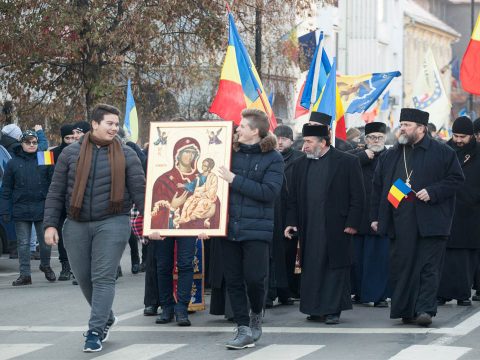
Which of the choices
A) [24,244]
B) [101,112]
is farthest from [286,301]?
[24,244]

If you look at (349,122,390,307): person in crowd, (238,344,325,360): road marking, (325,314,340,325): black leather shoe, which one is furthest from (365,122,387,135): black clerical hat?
(238,344,325,360): road marking

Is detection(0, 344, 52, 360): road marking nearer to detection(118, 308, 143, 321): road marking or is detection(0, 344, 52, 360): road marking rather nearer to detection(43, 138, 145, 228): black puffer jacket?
detection(43, 138, 145, 228): black puffer jacket

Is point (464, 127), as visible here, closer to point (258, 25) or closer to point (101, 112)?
point (101, 112)

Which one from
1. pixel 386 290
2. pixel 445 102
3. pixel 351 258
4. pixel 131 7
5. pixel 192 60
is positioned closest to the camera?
pixel 351 258

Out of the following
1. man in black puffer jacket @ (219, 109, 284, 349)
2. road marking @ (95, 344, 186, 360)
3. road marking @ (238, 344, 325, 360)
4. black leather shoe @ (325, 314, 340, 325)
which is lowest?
road marking @ (95, 344, 186, 360)

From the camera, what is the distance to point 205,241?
13.2 metres

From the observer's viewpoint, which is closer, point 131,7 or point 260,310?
point 260,310

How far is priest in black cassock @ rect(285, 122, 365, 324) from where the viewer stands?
1141cm

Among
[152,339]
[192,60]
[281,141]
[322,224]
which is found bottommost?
[152,339]

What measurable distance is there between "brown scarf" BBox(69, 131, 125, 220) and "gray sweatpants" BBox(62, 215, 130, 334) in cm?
12

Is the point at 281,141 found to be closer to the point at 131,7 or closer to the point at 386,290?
the point at 386,290

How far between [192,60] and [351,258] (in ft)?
39.7

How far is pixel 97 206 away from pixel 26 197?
218 inches

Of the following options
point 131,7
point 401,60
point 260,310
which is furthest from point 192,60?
point 401,60
